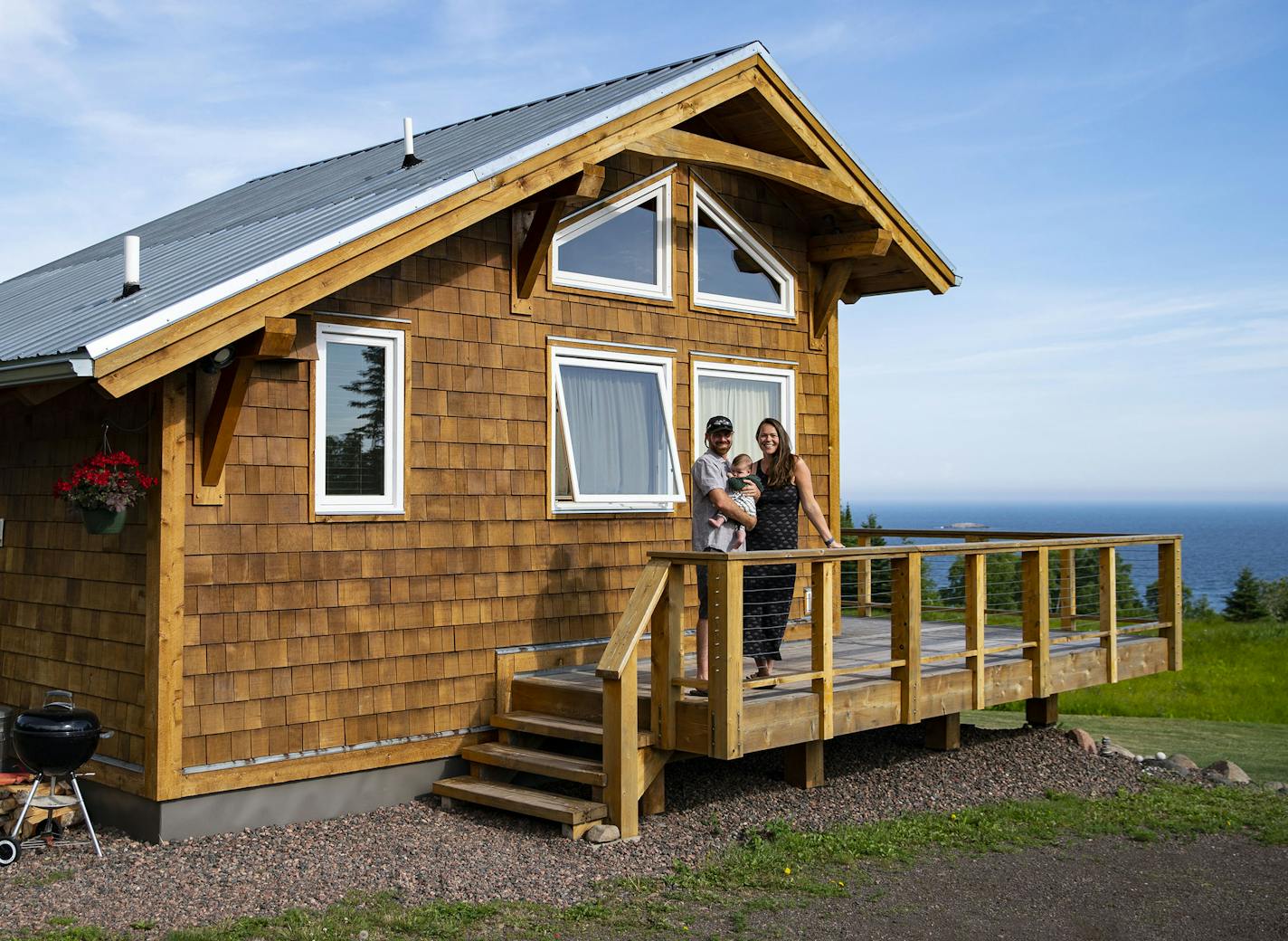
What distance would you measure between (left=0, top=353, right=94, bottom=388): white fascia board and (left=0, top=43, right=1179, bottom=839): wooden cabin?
3 cm

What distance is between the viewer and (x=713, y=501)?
771 cm

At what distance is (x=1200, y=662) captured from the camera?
21.8 metres

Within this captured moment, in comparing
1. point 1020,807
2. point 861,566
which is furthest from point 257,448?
point 861,566

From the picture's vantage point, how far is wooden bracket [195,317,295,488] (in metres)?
6.49

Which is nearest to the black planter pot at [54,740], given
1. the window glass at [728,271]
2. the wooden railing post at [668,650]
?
the wooden railing post at [668,650]

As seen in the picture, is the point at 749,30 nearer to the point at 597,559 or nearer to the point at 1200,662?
the point at 597,559

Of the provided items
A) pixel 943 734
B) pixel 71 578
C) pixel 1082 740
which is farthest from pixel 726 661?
pixel 1082 740

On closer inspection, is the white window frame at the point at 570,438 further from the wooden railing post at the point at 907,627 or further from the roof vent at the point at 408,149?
the wooden railing post at the point at 907,627

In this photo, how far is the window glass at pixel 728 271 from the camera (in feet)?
31.8

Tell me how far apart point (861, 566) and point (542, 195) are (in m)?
5.93

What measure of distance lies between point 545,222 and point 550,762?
3390 mm

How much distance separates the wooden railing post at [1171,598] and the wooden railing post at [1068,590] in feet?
2.26

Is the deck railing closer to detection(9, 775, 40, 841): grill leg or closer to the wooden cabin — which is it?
the wooden cabin

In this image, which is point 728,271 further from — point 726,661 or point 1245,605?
point 1245,605
